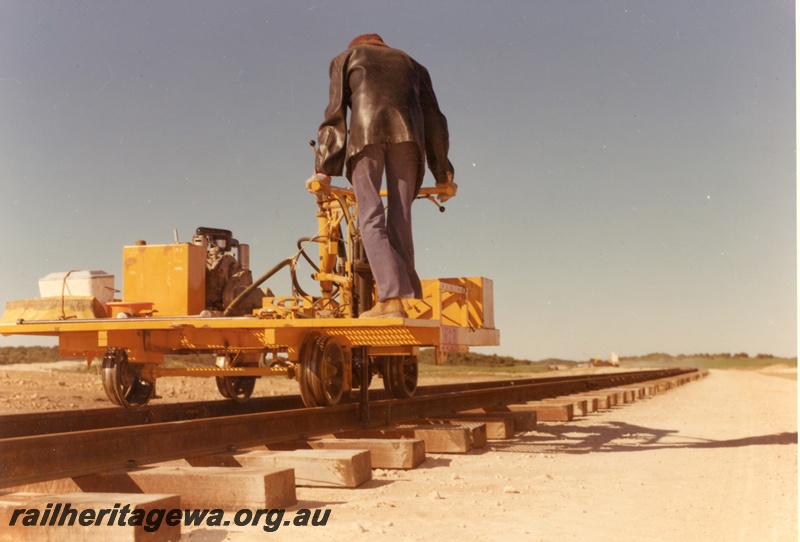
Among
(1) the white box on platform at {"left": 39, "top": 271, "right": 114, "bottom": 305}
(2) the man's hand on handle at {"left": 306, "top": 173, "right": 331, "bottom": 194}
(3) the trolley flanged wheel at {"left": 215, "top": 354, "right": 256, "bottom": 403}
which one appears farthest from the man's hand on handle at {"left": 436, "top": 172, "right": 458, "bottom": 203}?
(3) the trolley flanged wheel at {"left": 215, "top": 354, "right": 256, "bottom": 403}

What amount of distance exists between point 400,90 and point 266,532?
337 centimetres

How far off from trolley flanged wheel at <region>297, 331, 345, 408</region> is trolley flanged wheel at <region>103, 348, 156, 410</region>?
5.24 feet

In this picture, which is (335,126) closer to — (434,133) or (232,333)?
(434,133)

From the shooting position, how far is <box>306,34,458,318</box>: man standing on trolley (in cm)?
555

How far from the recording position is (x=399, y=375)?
931cm

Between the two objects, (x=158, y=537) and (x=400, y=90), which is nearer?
(x=158, y=537)

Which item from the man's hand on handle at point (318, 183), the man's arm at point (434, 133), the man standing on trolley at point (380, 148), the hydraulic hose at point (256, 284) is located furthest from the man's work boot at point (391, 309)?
the hydraulic hose at point (256, 284)

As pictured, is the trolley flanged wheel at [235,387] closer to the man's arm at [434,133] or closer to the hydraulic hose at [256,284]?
the hydraulic hose at [256,284]

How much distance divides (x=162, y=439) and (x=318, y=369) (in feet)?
6.66

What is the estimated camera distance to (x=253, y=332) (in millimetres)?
6410

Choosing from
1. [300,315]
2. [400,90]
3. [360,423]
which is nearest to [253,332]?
[300,315]

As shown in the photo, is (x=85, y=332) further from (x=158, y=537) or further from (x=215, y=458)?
(x=158, y=537)

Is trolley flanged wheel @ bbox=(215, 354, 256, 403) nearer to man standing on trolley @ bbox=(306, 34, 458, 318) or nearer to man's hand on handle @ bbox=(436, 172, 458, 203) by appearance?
man's hand on handle @ bbox=(436, 172, 458, 203)

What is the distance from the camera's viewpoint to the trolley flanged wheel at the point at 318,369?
6.60m
